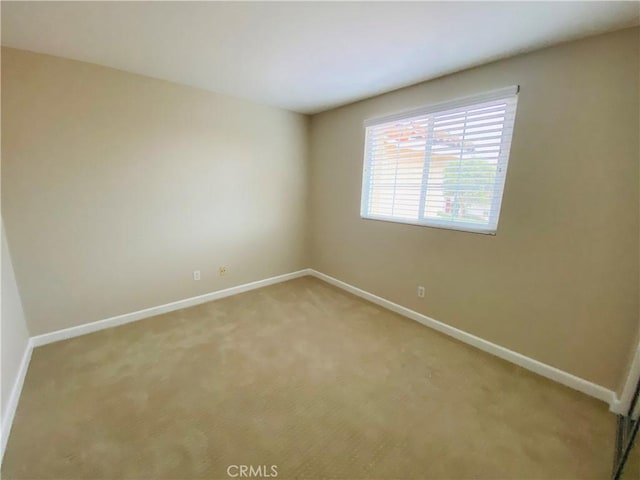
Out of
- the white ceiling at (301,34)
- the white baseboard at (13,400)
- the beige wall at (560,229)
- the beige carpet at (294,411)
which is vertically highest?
the white ceiling at (301,34)

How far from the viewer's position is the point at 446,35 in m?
1.68

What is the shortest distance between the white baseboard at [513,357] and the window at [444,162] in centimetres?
94

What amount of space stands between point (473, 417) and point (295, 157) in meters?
3.22

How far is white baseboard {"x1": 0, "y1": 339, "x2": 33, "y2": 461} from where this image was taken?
4.65 feet

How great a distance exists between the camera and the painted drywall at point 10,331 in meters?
1.60

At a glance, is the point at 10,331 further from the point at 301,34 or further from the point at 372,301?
the point at 372,301

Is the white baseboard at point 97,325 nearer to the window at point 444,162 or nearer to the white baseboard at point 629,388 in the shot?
the window at point 444,162

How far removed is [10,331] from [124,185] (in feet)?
4.34

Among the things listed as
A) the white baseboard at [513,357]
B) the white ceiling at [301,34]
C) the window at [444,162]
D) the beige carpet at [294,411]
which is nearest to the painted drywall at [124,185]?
the white ceiling at [301,34]

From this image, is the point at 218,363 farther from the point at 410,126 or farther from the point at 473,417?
the point at 410,126

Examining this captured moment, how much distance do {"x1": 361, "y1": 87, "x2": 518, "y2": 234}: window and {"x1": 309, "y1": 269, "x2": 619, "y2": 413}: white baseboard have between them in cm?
94

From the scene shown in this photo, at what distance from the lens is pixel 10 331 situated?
1.78 m

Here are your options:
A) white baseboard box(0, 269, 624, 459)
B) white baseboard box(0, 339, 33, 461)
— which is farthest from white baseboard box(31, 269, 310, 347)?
white baseboard box(0, 339, 33, 461)

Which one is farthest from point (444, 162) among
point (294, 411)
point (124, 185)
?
point (124, 185)
